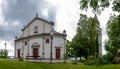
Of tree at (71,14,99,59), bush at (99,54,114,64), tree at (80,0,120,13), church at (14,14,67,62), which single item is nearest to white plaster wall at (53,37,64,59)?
church at (14,14,67,62)

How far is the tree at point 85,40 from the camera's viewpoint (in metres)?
64.8

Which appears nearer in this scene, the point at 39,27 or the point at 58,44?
the point at 58,44

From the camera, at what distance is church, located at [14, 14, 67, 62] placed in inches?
2355

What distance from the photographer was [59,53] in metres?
60.5

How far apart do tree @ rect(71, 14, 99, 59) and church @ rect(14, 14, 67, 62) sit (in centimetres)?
495

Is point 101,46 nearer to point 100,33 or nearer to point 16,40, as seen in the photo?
point 100,33

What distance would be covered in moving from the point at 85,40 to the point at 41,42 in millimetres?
10638

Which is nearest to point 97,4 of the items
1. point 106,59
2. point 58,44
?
point 106,59

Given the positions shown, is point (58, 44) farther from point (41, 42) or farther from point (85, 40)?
point (85, 40)

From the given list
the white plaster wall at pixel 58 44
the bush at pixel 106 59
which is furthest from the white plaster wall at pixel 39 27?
the bush at pixel 106 59

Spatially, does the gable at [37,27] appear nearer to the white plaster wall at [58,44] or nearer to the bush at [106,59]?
the white plaster wall at [58,44]

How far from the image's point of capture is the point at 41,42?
60844 millimetres

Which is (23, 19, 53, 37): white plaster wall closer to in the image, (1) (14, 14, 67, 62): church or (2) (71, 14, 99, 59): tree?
(1) (14, 14, 67, 62): church

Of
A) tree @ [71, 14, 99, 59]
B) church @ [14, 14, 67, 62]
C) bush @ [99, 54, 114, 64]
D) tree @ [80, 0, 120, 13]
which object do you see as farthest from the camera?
tree @ [71, 14, 99, 59]
